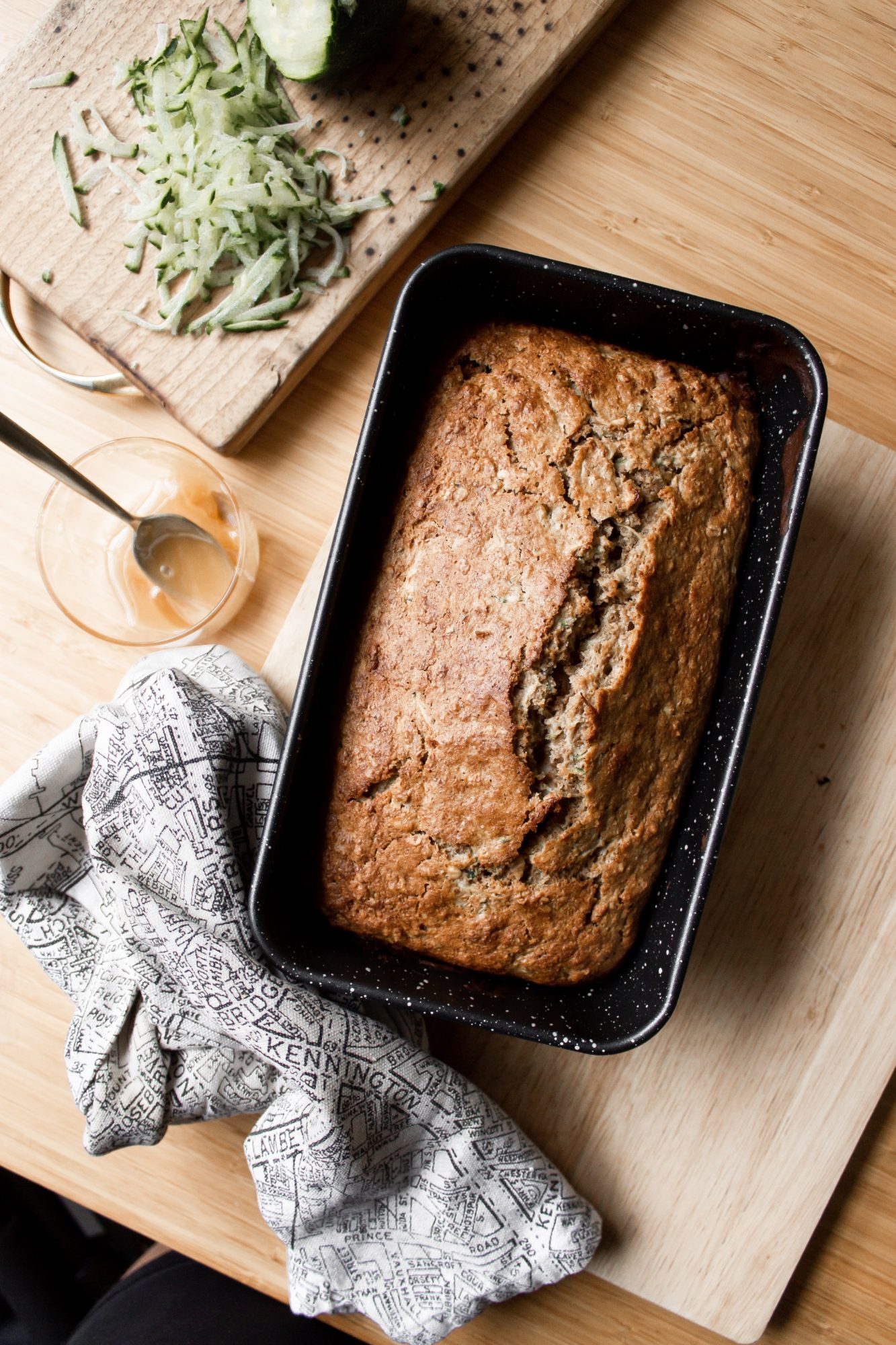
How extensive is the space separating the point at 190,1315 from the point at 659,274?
1719 millimetres

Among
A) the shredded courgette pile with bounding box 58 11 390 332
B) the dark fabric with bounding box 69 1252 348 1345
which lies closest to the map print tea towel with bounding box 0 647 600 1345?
the dark fabric with bounding box 69 1252 348 1345

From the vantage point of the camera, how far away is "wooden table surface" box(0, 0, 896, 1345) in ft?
4.19

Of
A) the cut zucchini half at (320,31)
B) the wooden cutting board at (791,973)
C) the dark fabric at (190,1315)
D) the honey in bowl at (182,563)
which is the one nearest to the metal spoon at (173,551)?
the honey in bowl at (182,563)

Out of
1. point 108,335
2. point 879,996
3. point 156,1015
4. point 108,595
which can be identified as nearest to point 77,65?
point 108,335

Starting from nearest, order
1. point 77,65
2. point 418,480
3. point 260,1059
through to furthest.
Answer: point 418,480, point 260,1059, point 77,65

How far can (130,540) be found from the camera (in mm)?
1312

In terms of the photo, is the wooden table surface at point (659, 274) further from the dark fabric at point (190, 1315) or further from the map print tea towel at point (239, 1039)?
the dark fabric at point (190, 1315)

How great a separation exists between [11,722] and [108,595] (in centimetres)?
22

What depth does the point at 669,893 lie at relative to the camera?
109 centimetres

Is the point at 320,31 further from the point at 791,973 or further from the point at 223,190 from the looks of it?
the point at 791,973

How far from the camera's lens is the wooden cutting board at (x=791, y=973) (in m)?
1.21

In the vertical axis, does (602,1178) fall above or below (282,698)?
below

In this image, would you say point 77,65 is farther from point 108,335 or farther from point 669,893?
point 669,893

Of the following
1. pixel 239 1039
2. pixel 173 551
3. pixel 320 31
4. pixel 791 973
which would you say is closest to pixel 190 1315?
pixel 239 1039
